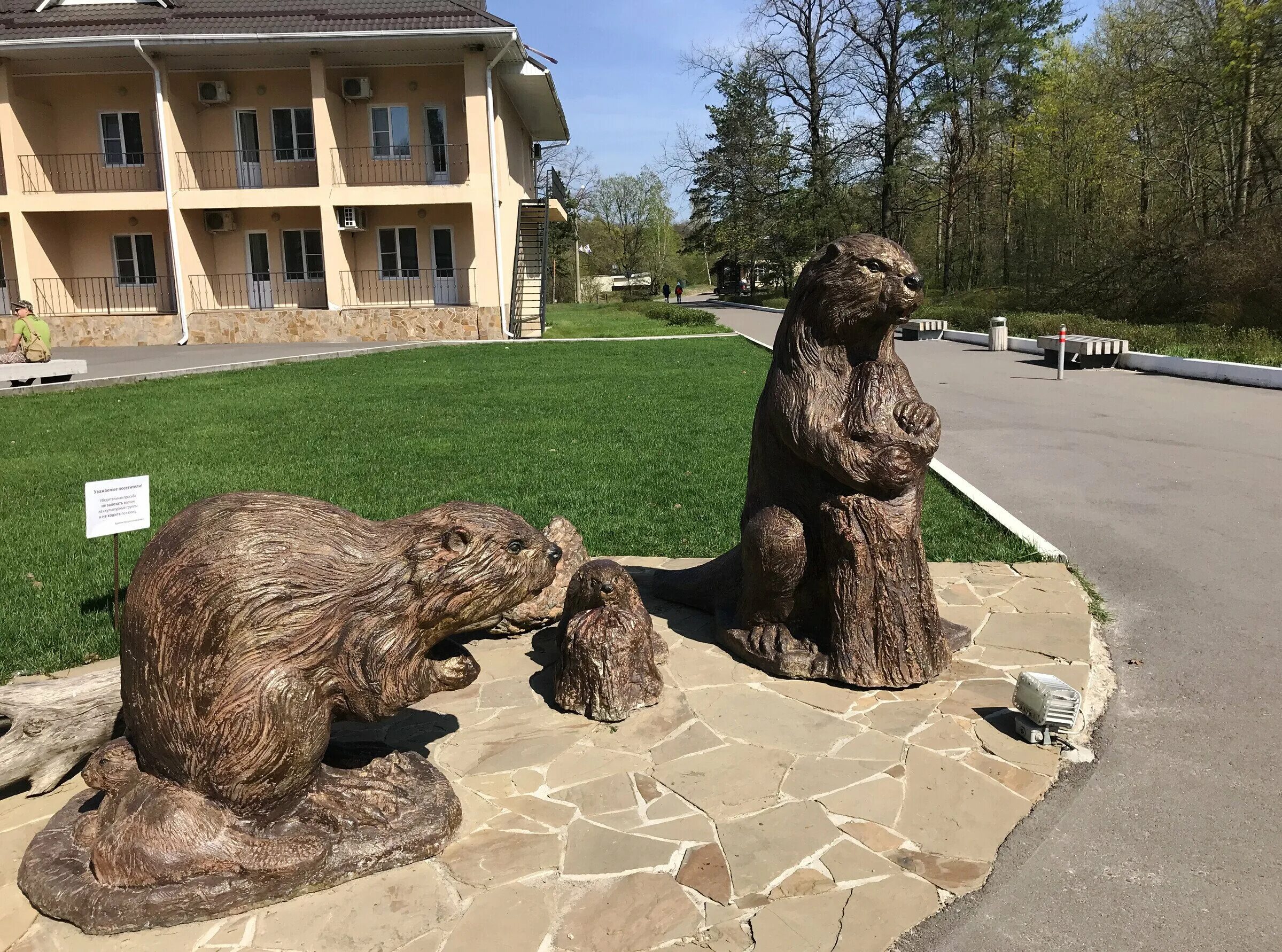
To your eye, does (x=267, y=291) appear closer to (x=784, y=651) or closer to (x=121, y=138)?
(x=121, y=138)

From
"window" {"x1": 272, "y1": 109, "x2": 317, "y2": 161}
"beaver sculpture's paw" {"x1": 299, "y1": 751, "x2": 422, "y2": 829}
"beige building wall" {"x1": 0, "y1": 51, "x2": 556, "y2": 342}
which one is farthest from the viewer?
"window" {"x1": 272, "y1": 109, "x2": 317, "y2": 161}

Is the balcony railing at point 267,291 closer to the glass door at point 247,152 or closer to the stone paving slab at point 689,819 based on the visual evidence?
the glass door at point 247,152

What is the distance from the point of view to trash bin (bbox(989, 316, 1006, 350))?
865 inches

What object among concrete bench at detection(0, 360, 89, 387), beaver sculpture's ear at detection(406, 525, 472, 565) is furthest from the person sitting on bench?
beaver sculpture's ear at detection(406, 525, 472, 565)

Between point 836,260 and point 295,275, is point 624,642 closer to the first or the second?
point 836,260

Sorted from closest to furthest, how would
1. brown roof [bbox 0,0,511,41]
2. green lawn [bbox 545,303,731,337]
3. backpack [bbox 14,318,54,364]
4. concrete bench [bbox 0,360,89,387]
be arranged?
concrete bench [bbox 0,360,89,387]
backpack [bbox 14,318,54,364]
brown roof [bbox 0,0,511,41]
green lawn [bbox 545,303,731,337]

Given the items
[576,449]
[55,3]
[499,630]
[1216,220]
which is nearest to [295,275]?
[55,3]

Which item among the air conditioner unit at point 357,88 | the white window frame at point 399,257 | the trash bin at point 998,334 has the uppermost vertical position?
the air conditioner unit at point 357,88

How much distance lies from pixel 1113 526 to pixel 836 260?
4.60 metres

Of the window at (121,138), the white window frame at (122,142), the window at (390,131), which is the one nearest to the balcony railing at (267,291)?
the white window frame at (122,142)

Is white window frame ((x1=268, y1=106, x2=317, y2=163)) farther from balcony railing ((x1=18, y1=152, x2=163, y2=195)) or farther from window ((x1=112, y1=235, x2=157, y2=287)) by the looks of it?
window ((x1=112, y1=235, x2=157, y2=287))

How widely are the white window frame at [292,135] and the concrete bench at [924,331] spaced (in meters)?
18.1

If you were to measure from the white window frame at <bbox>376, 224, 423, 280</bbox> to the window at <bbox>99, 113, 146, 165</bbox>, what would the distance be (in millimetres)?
7270

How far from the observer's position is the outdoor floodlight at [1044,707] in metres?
3.83
